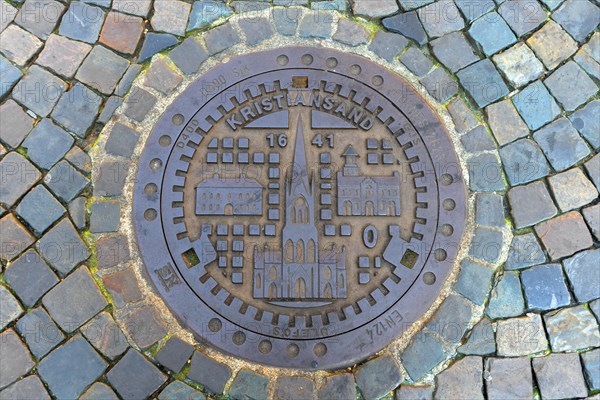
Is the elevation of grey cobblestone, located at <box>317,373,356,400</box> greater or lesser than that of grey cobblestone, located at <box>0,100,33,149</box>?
lesser

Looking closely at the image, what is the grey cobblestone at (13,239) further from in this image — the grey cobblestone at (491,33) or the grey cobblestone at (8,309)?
the grey cobblestone at (491,33)

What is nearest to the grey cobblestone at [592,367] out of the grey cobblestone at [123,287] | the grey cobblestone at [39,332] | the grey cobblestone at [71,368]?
the grey cobblestone at [123,287]

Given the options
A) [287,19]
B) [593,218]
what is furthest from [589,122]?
[287,19]

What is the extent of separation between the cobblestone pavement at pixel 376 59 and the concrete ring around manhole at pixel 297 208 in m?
0.08

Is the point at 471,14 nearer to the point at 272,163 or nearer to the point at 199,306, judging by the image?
the point at 272,163

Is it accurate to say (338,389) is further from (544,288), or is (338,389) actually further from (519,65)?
(519,65)

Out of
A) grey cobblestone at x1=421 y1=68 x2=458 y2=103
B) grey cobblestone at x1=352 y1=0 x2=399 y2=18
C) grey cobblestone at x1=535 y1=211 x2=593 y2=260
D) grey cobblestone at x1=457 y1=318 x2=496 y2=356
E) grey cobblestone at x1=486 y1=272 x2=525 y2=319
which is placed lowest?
grey cobblestone at x1=457 y1=318 x2=496 y2=356

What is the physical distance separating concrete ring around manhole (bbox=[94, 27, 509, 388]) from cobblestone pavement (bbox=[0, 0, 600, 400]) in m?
0.08

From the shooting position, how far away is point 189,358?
2.59m

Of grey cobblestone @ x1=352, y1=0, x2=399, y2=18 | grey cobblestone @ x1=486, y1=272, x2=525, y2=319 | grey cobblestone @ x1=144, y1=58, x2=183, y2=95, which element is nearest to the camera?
grey cobblestone @ x1=486, y1=272, x2=525, y2=319

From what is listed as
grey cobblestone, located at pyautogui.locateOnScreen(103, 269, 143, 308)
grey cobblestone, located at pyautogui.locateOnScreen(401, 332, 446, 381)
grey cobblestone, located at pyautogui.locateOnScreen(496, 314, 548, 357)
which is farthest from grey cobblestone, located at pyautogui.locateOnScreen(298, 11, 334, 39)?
grey cobblestone, located at pyautogui.locateOnScreen(496, 314, 548, 357)

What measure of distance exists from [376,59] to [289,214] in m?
1.10

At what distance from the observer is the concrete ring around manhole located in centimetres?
260

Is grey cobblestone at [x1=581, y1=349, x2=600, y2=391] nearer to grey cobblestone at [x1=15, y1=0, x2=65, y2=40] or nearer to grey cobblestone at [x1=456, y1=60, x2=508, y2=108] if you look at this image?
grey cobblestone at [x1=456, y1=60, x2=508, y2=108]
